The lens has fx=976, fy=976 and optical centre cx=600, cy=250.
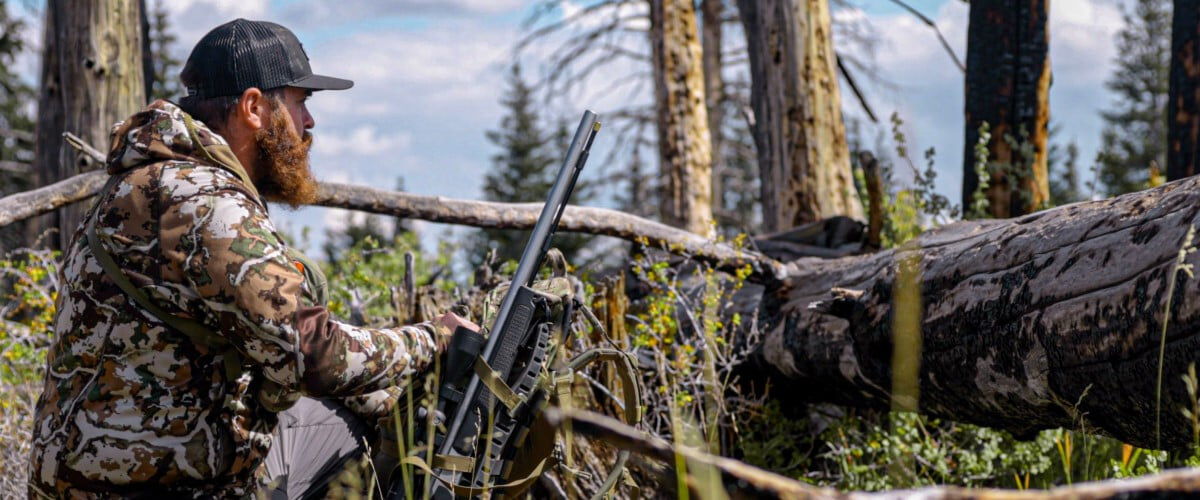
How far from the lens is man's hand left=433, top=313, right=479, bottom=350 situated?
3.04 metres

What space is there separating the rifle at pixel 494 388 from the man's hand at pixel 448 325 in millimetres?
62

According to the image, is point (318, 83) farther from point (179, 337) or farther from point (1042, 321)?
point (1042, 321)

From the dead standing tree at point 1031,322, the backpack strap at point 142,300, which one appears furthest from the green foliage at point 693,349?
the backpack strap at point 142,300

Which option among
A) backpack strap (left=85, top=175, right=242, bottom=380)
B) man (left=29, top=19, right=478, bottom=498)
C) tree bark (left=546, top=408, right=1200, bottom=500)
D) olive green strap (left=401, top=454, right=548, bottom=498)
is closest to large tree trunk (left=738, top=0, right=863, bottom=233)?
olive green strap (left=401, top=454, right=548, bottom=498)

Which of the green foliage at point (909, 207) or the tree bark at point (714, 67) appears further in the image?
the tree bark at point (714, 67)

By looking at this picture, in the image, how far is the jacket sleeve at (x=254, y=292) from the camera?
2.55 metres

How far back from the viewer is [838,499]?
107 cm

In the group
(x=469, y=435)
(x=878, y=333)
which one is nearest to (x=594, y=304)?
(x=878, y=333)

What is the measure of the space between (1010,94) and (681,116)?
3.88 m

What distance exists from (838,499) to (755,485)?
12cm

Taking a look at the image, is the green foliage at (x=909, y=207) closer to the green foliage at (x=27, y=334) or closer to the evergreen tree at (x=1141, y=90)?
the green foliage at (x=27, y=334)

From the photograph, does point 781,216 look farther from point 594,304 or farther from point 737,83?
point 737,83

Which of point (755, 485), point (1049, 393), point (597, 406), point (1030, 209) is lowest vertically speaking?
point (597, 406)

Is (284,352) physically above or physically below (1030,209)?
below
